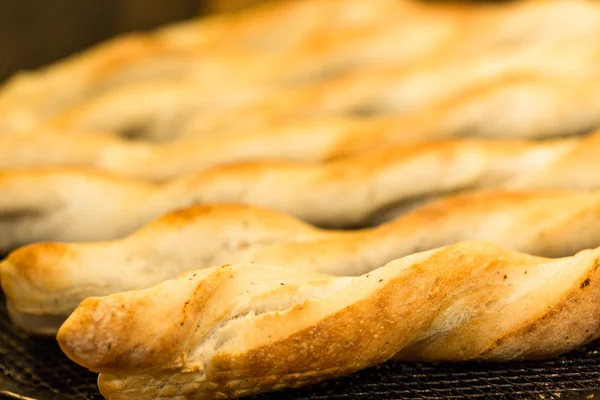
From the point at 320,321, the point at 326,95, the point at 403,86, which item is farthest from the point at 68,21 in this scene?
the point at 320,321

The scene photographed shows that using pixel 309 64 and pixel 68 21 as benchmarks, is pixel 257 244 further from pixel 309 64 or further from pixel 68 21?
pixel 68 21

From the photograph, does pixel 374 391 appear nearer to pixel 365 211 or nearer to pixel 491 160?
pixel 365 211

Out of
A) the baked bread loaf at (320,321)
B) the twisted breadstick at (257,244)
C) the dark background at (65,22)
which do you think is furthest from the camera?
the dark background at (65,22)

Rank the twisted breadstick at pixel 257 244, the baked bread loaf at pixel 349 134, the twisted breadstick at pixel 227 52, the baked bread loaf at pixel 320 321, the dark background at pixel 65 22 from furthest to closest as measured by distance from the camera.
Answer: the dark background at pixel 65 22
the twisted breadstick at pixel 227 52
the baked bread loaf at pixel 349 134
the twisted breadstick at pixel 257 244
the baked bread loaf at pixel 320 321

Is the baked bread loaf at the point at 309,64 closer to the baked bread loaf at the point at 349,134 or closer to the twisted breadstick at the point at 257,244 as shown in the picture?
the baked bread loaf at the point at 349,134

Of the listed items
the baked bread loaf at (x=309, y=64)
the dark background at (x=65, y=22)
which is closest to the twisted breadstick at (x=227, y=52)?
the baked bread loaf at (x=309, y=64)

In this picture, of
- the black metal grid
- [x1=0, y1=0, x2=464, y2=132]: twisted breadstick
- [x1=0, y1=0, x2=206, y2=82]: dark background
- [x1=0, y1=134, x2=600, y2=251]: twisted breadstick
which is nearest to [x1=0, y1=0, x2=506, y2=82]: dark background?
[x1=0, y1=0, x2=206, y2=82]: dark background

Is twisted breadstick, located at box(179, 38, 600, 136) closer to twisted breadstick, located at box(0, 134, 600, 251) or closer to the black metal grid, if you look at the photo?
twisted breadstick, located at box(0, 134, 600, 251)
